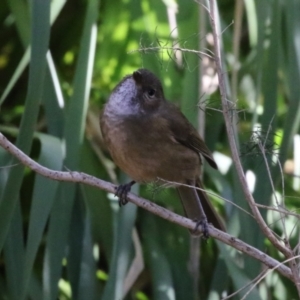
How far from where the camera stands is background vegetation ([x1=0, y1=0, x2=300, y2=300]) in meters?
1.59

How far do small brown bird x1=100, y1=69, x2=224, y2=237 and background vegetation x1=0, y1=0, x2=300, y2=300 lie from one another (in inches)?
2.3

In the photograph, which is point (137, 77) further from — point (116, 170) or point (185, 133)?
point (116, 170)

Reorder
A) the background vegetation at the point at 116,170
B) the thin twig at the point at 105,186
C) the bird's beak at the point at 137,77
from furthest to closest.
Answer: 1. the bird's beak at the point at 137,77
2. the background vegetation at the point at 116,170
3. the thin twig at the point at 105,186

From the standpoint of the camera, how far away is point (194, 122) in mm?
1820

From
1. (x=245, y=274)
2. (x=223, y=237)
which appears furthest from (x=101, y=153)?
(x=223, y=237)

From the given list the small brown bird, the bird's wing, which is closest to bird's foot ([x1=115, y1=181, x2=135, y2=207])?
the small brown bird

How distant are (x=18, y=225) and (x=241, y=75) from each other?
0.95m

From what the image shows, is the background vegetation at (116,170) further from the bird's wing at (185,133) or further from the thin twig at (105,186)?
the thin twig at (105,186)

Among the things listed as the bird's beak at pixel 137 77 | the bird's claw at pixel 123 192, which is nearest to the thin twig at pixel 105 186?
the bird's claw at pixel 123 192

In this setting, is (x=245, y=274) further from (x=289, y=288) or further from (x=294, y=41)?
(x=294, y=41)

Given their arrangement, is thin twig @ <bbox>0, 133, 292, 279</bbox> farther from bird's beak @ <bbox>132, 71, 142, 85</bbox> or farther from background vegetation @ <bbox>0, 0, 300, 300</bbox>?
bird's beak @ <bbox>132, 71, 142, 85</bbox>

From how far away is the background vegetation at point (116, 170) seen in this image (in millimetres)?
1587

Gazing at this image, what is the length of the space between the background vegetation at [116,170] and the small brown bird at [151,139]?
2.3 inches

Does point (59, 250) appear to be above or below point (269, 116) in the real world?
below
